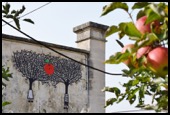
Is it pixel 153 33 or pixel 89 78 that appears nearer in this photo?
pixel 153 33

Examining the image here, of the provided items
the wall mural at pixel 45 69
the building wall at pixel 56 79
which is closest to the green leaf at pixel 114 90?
the building wall at pixel 56 79

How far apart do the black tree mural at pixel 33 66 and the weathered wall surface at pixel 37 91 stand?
0.22 ft

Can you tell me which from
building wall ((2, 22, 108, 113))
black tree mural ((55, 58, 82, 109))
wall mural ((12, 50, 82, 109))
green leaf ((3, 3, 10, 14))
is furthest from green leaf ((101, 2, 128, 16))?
black tree mural ((55, 58, 82, 109))

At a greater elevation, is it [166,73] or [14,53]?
[14,53]

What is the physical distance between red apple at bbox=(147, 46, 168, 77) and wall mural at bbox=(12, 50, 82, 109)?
636 centimetres

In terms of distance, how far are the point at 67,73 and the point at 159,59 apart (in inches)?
274

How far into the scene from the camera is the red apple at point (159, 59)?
2.04 feet

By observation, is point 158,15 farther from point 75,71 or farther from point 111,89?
point 75,71

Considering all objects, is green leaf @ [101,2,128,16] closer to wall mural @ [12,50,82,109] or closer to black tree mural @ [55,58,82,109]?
wall mural @ [12,50,82,109]

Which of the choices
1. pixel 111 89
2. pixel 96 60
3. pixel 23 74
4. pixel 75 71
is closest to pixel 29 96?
pixel 23 74

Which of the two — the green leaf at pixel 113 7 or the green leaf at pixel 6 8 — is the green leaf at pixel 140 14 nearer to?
the green leaf at pixel 113 7

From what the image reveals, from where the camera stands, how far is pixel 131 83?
0.85 m

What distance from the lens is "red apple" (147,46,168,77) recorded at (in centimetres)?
62

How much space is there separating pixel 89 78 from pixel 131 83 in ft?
22.8
